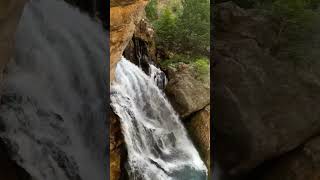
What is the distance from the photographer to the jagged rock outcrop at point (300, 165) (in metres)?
3.17

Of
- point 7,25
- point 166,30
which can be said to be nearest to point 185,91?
point 166,30

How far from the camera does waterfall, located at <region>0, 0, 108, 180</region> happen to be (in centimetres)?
257

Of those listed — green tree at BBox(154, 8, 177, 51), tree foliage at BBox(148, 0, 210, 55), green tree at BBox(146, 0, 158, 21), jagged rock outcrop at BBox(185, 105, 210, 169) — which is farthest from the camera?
green tree at BBox(146, 0, 158, 21)

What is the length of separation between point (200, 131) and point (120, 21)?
3.64 meters

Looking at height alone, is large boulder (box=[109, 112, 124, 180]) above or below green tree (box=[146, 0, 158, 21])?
below

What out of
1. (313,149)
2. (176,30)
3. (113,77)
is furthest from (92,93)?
(176,30)

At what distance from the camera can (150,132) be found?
9203 mm

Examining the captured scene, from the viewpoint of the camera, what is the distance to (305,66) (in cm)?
326

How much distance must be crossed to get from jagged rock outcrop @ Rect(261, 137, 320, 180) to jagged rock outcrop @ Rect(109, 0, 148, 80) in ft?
14.9

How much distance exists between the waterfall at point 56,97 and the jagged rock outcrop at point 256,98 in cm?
89

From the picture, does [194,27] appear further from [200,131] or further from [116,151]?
[116,151]

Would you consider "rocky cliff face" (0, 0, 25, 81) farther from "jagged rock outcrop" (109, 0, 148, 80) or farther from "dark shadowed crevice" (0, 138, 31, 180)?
"jagged rock outcrop" (109, 0, 148, 80)

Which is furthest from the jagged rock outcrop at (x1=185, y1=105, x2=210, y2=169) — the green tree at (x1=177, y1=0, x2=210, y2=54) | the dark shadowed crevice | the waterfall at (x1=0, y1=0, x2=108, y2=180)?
the dark shadowed crevice

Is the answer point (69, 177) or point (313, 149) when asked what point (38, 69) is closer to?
point (69, 177)
